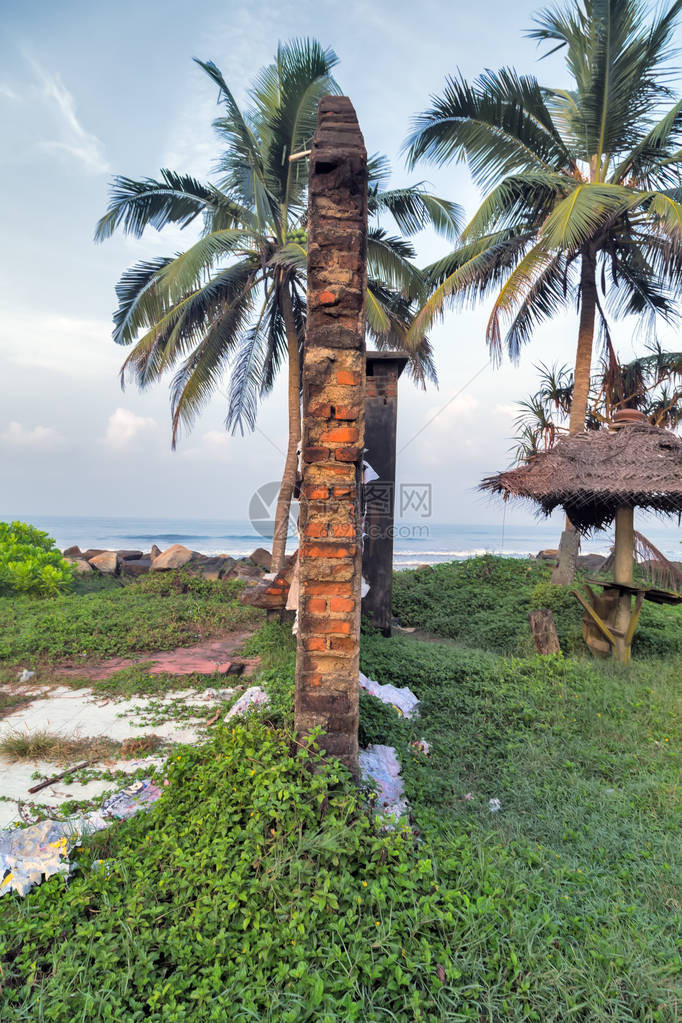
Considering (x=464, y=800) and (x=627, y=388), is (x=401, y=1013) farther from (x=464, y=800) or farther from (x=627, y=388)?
(x=627, y=388)

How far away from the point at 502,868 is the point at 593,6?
484 inches

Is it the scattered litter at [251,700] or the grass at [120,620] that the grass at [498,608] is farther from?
the scattered litter at [251,700]

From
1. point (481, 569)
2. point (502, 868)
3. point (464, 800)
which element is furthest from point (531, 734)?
point (481, 569)

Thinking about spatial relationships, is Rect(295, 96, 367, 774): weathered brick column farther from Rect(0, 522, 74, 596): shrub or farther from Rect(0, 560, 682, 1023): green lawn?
Rect(0, 522, 74, 596): shrub

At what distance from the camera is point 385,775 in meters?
3.35

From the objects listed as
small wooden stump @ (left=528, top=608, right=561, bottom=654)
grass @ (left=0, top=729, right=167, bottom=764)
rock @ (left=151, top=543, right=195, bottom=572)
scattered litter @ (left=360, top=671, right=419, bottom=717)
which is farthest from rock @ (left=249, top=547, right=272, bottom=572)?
grass @ (left=0, top=729, right=167, bottom=764)

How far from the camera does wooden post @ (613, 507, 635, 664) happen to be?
20.9 feet

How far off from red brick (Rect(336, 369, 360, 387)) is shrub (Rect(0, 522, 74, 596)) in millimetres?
8705

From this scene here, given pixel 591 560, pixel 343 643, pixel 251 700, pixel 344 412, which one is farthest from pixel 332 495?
pixel 591 560

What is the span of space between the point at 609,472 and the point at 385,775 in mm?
4638

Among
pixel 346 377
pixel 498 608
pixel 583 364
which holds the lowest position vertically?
pixel 498 608

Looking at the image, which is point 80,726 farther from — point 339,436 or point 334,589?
point 339,436

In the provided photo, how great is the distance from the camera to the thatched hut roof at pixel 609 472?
6.17 meters

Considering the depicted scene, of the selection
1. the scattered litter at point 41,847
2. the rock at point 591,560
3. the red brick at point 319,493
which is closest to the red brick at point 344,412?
the red brick at point 319,493
